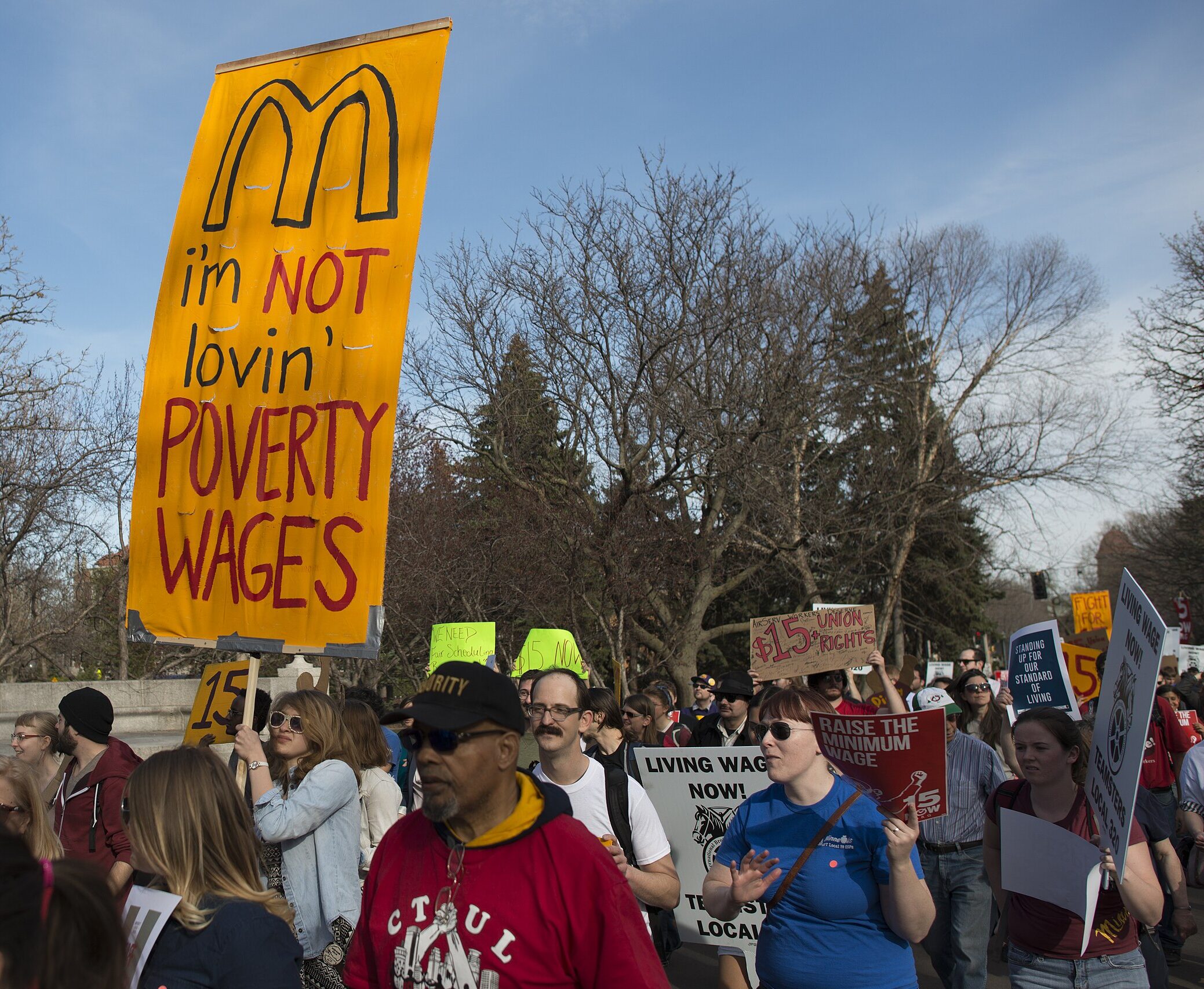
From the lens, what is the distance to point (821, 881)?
3.53m

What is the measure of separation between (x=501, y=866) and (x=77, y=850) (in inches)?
126

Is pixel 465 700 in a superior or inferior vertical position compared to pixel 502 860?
superior

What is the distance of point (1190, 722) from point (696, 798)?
554 centimetres

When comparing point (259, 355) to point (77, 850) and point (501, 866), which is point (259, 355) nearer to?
point (77, 850)

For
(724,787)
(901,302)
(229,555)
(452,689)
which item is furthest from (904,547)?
(452,689)

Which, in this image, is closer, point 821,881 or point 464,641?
point 821,881

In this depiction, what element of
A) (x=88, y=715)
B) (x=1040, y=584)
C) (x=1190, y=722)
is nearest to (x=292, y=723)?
(x=88, y=715)

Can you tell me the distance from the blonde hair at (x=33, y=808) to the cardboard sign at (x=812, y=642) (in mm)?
5617

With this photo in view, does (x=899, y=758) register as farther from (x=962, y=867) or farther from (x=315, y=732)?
(x=962, y=867)

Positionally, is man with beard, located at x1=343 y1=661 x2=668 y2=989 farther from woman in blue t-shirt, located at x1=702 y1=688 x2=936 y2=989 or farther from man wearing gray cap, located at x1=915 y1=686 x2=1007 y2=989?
man wearing gray cap, located at x1=915 y1=686 x2=1007 y2=989

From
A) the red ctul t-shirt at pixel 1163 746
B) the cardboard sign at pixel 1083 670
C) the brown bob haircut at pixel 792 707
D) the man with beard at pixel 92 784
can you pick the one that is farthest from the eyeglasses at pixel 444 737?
the cardboard sign at pixel 1083 670

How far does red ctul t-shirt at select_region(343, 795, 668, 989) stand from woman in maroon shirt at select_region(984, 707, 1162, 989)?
2.33 m

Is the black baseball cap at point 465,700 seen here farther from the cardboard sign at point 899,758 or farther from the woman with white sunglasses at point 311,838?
the woman with white sunglasses at point 311,838

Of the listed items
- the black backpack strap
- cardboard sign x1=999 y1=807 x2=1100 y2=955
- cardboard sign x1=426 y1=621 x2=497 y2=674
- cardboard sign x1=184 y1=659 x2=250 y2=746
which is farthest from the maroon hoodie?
cardboard sign x1=426 y1=621 x2=497 y2=674
